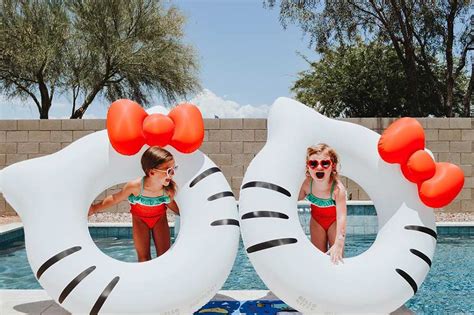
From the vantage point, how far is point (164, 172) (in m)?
2.88

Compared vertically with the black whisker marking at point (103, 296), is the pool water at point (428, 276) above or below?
below

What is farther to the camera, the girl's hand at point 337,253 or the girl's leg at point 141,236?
the girl's leg at point 141,236

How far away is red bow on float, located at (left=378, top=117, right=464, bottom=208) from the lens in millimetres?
2875

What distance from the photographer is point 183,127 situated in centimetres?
285

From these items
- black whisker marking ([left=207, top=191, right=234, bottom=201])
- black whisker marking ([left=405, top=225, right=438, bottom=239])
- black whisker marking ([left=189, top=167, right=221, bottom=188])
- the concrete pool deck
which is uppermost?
black whisker marking ([left=189, top=167, right=221, bottom=188])

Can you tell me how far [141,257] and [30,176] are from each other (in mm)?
856

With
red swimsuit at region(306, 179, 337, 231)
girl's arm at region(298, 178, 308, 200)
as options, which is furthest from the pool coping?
girl's arm at region(298, 178, 308, 200)

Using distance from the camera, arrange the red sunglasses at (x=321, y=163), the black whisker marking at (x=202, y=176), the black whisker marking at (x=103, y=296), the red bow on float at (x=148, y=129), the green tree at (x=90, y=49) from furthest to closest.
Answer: the green tree at (x=90, y=49), the red sunglasses at (x=321, y=163), the black whisker marking at (x=202, y=176), the red bow on float at (x=148, y=129), the black whisker marking at (x=103, y=296)

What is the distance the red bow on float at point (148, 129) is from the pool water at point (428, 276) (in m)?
2.16

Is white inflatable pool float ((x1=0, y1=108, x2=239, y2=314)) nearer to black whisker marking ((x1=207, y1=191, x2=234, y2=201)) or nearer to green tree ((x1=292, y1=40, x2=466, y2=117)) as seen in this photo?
black whisker marking ((x1=207, y1=191, x2=234, y2=201))

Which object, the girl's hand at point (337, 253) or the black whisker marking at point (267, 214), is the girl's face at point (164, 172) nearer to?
the black whisker marking at point (267, 214)

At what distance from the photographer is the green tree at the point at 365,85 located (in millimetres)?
15914

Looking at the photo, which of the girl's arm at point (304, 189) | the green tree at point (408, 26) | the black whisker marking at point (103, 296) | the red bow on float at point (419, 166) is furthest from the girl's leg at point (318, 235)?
the green tree at point (408, 26)

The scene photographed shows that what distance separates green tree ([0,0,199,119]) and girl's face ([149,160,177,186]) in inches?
453
